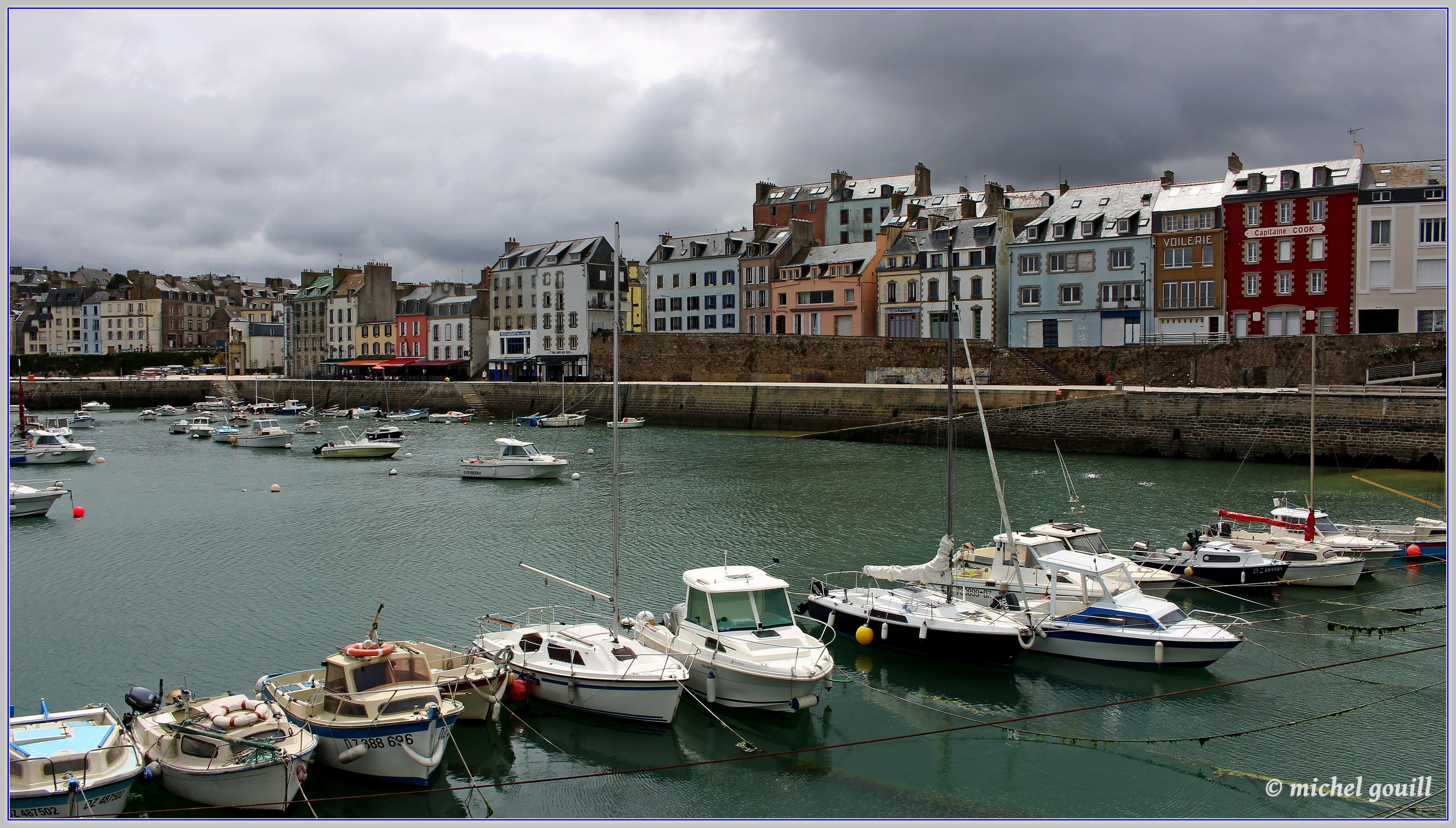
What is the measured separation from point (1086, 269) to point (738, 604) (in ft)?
144

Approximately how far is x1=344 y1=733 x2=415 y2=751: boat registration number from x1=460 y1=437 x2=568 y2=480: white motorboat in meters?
25.5

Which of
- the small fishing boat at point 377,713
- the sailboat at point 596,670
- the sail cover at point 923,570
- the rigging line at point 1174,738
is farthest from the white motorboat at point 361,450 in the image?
the rigging line at point 1174,738

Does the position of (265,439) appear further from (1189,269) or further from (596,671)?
(1189,269)

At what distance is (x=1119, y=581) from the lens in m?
16.5

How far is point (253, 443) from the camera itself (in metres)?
48.9

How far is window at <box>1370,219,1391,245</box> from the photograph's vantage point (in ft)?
146

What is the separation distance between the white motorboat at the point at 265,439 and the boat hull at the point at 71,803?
138 feet

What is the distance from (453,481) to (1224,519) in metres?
25.3

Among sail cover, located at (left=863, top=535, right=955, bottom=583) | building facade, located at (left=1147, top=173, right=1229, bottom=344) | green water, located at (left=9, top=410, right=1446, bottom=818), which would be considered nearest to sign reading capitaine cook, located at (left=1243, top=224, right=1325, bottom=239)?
building facade, located at (left=1147, top=173, right=1229, bottom=344)

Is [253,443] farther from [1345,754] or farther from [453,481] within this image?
[1345,754]

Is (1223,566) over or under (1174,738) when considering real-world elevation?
over

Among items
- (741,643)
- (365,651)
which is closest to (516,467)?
(741,643)

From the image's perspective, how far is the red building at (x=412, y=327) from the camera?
280ft

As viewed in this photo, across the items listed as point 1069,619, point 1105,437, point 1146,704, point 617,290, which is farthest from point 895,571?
point 1105,437
